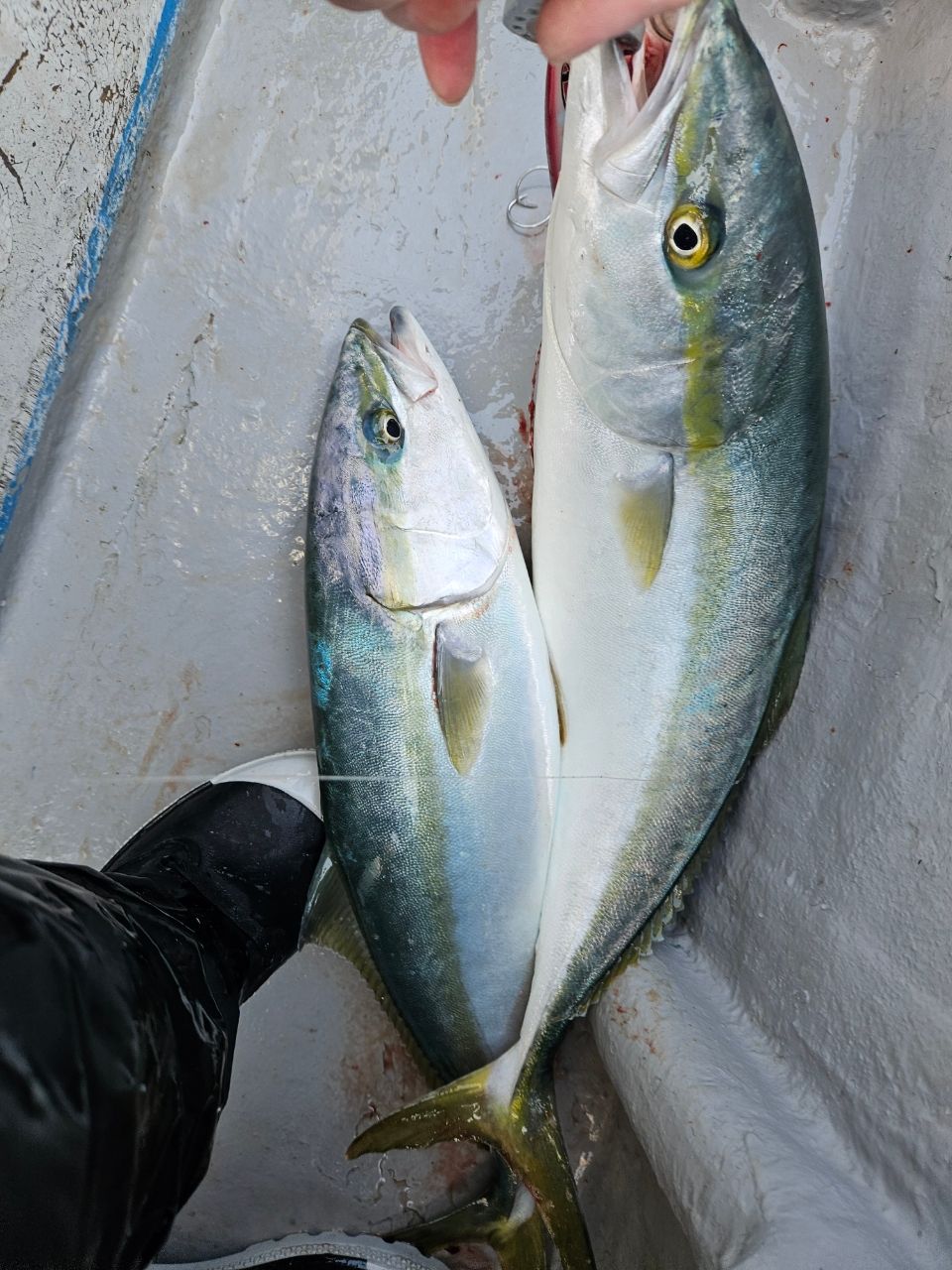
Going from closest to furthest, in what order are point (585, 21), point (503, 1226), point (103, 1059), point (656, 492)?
point (585, 21), point (103, 1059), point (656, 492), point (503, 1226)

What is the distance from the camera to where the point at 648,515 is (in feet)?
4.61

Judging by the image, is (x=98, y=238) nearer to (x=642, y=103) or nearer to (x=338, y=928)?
(x=642, y=103)

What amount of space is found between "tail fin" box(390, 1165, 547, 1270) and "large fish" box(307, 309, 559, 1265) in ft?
1.01

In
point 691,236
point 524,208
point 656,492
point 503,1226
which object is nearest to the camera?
point 691,236

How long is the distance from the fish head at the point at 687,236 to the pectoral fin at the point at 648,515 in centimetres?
5

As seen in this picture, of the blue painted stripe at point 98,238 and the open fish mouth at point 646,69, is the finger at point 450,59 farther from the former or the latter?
the blue painted stripe at point 98,238

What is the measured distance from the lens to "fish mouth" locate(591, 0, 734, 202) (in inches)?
48.4

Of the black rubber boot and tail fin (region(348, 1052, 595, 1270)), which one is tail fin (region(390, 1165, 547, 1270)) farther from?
the black rubber boot

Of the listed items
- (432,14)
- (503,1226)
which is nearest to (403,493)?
(432,14)

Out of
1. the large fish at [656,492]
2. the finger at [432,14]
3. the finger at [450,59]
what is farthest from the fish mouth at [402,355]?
the finger at [432,14]

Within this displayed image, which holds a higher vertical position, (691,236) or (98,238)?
(691,236)

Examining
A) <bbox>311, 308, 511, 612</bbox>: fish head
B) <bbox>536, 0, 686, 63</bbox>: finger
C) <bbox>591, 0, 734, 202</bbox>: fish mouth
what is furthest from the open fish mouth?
<bbox>311, 308, 511, 612</bbox>: fish head

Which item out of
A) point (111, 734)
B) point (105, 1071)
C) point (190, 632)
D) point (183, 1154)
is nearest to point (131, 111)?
point (190, 632)

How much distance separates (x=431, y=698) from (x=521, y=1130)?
2.44 ft
